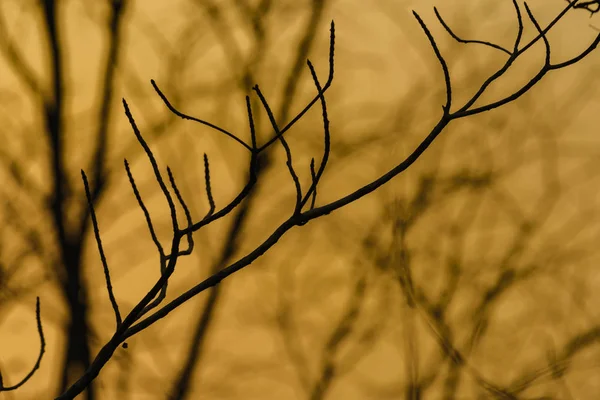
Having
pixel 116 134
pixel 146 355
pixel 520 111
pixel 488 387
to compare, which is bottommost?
pixel 488 387

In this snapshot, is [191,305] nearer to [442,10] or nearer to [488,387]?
[488,387]

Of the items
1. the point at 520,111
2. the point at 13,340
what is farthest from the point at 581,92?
the point at 13,340

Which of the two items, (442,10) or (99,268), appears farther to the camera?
(442,10)

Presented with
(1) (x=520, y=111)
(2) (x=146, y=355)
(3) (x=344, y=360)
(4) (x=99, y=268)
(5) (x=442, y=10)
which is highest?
(5) (x=442, y=10)

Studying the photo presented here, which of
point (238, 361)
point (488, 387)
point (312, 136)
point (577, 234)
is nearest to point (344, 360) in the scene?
point (238, 361)

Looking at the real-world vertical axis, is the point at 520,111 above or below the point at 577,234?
above

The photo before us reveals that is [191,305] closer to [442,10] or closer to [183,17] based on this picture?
[183,17]

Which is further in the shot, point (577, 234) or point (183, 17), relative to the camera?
point (577, 234)

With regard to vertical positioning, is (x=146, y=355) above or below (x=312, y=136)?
below

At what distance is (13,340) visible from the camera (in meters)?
1.37

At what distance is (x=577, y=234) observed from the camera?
5.22ft

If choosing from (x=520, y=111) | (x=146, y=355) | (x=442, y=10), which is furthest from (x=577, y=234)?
(x=146, y=355)

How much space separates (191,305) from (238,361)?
0.18m

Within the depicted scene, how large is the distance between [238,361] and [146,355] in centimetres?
22
